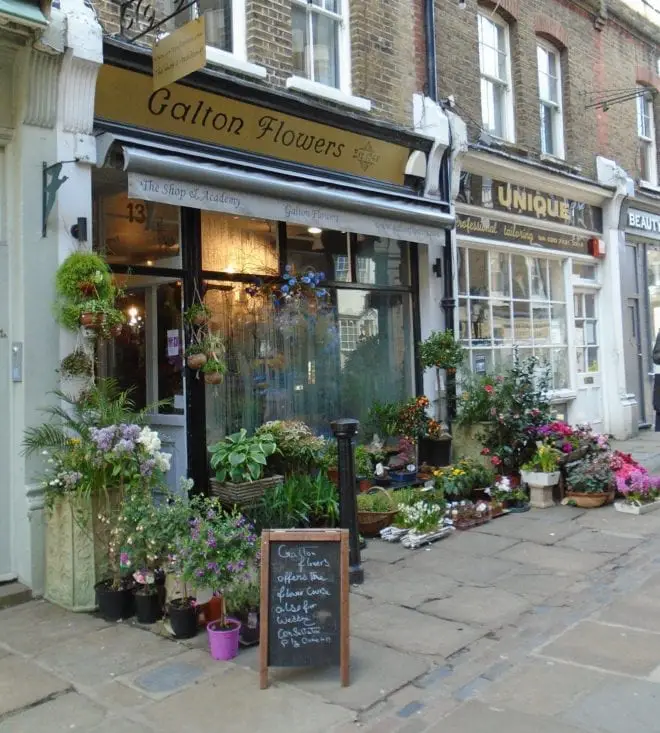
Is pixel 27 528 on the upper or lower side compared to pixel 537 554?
upper

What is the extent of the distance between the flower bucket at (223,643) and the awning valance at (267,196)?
11.2 ft

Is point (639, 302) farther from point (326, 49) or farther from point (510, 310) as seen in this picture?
point (326, 49)

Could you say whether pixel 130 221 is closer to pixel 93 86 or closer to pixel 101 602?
pixel 93 86

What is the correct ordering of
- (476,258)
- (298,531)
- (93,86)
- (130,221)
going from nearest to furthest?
(298,531)
(93,86)
(130,221)
(476,258)

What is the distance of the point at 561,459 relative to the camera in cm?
820

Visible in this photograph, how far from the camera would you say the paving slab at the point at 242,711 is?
3465mm

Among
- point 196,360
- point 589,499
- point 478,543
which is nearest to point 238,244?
point 196,360

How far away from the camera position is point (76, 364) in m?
5.54

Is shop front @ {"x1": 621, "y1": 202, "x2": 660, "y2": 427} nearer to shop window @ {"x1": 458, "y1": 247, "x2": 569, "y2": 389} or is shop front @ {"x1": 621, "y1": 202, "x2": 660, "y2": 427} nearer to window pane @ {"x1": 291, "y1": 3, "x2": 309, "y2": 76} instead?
shop window @ {"x1": 458, "y1": 247, "x2": 569, "y2": 389}

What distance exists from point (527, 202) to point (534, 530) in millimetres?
5953

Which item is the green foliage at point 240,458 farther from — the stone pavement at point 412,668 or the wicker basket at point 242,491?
the stone pavement at point 412,668

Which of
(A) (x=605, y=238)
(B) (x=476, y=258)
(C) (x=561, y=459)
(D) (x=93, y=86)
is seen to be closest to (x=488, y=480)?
(C) (x=561, y=459)

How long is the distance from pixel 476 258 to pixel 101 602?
739 centimetres

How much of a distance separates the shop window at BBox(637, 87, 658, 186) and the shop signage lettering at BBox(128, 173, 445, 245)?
818cm
